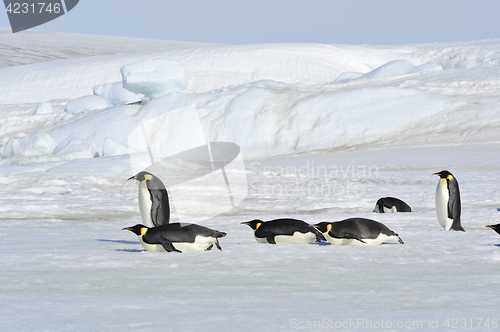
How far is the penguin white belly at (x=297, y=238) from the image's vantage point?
4.41 meters

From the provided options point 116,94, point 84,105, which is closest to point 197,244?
point 84,105

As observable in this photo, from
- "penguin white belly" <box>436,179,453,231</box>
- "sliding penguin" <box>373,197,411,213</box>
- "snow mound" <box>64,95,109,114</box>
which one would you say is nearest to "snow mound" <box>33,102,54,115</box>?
"snow mound" <box>64,95,109,114</box>

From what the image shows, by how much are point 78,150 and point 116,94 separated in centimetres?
699

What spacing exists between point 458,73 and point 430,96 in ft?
9.33

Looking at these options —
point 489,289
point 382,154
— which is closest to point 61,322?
point 489,289

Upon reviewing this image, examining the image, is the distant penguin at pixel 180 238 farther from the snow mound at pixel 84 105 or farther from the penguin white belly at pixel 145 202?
the snow mound at pixel 84 105

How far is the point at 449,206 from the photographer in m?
5.41

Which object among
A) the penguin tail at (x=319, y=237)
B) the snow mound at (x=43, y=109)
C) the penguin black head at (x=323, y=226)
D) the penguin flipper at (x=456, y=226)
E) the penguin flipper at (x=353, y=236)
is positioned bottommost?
the snow mound at (x=43, y=109)

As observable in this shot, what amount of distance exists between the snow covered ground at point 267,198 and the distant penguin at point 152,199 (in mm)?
336

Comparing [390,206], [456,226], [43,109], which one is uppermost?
[456,226]

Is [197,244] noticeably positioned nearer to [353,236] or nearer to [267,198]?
[353,236]

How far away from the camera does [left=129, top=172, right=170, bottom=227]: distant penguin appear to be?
4969 mm


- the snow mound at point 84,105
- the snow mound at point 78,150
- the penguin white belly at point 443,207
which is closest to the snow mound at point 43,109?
the snow mound at point 84,105

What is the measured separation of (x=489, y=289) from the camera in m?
2.61
